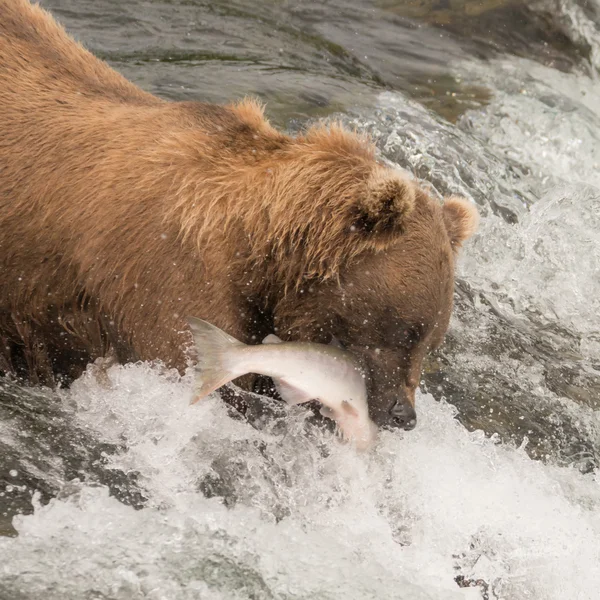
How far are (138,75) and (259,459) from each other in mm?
3782

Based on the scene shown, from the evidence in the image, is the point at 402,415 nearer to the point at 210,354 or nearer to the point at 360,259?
the point at 360,259

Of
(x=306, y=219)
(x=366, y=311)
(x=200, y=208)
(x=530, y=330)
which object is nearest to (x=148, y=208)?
(x=200, y=208)

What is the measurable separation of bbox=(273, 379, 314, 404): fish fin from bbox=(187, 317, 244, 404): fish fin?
15.0 inches

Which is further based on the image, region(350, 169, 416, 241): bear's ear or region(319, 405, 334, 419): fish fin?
region(319, 405, 334, 419): fish fin

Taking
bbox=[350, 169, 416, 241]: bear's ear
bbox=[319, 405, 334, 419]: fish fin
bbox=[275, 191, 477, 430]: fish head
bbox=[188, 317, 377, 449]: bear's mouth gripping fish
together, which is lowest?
bbox=[319, 405, 334, 419]: fish fin

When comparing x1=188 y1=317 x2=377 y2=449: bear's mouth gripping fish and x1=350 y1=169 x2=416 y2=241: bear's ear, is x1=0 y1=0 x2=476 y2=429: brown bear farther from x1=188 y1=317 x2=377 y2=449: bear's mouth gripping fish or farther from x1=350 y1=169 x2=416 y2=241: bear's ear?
x1=188 y1=317 x2=377 y2=449: bear's mouth gripping fish

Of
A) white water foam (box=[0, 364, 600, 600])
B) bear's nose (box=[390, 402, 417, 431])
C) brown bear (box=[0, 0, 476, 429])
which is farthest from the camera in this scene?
bear's nose (box=[390, 402, 417, 431])

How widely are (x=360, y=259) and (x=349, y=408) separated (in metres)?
0.67

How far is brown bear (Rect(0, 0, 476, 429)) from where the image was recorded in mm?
4117

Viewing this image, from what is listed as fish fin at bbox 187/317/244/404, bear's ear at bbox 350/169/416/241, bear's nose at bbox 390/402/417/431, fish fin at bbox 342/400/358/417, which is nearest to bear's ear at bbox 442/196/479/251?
bear's ear at bbox 350/169/416/241

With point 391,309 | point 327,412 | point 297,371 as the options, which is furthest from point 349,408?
point 391,309

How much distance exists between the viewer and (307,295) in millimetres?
4234

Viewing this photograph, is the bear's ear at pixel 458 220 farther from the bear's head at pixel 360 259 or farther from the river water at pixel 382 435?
the river water at pixel 382 435

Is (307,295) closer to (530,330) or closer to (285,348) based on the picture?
(285,348)
